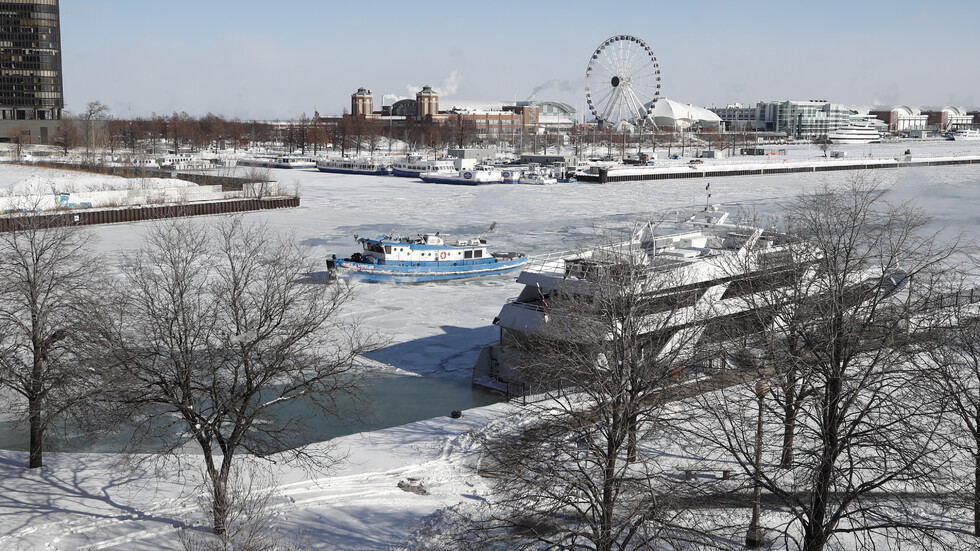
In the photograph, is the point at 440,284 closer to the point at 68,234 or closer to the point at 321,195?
the point at 68,234

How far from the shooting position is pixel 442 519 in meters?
13.7

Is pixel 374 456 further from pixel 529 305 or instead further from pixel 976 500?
pixel 976 500

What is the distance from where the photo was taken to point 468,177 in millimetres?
89500

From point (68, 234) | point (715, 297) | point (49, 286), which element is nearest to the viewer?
point (49, 286)

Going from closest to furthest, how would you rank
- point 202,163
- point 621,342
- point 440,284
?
1. point 621,342
2. point 440,284
3. point 202,163

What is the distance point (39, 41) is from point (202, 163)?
51.3 metres

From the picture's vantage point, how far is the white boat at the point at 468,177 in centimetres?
8944

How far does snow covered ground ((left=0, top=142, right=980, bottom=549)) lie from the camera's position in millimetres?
13414

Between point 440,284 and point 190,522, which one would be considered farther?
point 440,284

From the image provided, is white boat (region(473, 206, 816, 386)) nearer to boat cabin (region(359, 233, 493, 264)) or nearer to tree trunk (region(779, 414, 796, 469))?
tree trunk (region(779, 414, 796, 469))

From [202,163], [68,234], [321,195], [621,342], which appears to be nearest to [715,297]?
[621,342]

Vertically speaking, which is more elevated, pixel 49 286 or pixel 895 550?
pixel 49 286

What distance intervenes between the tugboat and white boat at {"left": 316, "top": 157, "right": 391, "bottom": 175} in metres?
66.9

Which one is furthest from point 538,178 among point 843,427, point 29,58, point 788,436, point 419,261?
point 29,58
